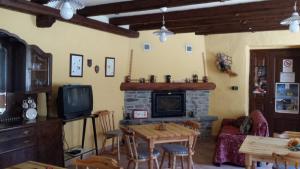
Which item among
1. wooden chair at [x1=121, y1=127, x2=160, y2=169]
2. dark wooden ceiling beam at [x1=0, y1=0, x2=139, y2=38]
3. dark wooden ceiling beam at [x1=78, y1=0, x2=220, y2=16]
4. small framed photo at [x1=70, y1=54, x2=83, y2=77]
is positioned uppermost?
dark wooden ceiling beam at [x1=78, y1=0, x2=220, y2=16]

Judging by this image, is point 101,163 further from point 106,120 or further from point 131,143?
point 106,120

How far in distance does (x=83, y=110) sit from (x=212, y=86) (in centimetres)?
347

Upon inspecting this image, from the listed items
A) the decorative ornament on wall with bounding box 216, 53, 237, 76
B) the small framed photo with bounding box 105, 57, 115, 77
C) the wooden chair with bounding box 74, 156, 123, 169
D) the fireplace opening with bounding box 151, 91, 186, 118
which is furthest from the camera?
the decorative ornament on wall with bounding box 216, 53, 237, 76

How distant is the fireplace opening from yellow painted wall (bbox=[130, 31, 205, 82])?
14.3 inches

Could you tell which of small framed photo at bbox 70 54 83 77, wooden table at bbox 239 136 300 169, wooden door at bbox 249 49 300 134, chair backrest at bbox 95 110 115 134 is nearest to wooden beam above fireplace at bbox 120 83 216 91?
chair backrest at bbox 95 110 115 134

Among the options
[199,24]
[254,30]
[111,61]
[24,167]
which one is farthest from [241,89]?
[24,167]

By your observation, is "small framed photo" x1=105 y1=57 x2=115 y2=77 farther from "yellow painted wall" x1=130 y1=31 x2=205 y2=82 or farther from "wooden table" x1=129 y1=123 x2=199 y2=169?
"wooden table" x1=129 y1=123 x2=199 y2=169

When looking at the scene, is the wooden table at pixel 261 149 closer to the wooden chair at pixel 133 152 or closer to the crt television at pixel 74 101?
the wooden chair at pixel 133 152

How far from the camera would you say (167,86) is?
691 cm

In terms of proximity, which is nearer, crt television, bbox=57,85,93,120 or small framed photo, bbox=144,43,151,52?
crt television, bbox=57,85,93,120

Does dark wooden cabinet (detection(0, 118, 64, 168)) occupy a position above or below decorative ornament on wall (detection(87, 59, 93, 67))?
below

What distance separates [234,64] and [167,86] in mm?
1746

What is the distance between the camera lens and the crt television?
4.52 m


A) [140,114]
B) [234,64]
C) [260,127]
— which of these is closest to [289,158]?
[260,127]
